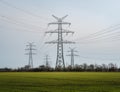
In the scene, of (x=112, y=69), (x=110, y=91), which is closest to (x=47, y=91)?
(x=110, y=91)

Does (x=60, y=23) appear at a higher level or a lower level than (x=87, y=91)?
higher

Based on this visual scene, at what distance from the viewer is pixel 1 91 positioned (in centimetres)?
1845

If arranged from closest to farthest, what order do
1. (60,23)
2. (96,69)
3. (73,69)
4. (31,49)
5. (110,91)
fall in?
(110,91)
(60,23)
(31,49)
(73,69)
(96,69)

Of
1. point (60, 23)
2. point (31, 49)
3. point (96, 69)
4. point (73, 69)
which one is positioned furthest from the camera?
point (96, 69)

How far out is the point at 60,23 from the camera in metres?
66.8

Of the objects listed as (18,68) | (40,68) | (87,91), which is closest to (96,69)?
(40,68)

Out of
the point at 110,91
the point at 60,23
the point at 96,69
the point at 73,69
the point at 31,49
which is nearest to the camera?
the point at 110,91

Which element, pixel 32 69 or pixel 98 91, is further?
pixel 32 69

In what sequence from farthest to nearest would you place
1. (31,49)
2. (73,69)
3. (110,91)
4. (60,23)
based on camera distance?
(73,69) → (31,49) → (60,23) → (110,91)

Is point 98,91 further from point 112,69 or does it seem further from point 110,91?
point 112,69

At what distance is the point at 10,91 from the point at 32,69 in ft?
316

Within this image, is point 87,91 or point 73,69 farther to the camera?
point 73,69

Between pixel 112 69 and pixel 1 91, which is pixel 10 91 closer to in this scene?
pixel 1 91

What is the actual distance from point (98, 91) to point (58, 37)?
49.8 metres
